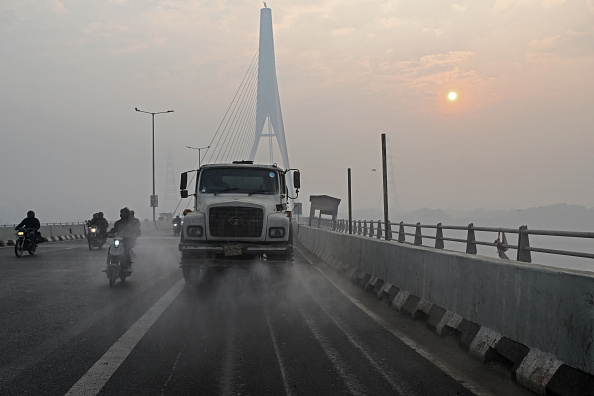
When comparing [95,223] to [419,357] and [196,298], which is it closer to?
[196,298]

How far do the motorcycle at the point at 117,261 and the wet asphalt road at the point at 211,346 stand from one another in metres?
0.33

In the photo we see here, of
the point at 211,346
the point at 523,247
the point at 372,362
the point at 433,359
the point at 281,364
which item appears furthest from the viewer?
the point at 523,247

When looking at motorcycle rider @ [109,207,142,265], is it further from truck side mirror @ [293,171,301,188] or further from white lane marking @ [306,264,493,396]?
white lane marking @ [306,264,493,396]

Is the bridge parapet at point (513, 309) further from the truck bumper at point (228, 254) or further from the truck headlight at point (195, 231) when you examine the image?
the truck headlight at point (195, 231)

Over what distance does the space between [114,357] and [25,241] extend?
19.3 metres

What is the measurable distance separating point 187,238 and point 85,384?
7735mm

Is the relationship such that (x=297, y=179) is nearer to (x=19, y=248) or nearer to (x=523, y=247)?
(x=523, y=247)

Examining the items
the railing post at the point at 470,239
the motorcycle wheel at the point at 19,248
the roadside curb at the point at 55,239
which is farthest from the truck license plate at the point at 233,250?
the roadside curb at the point at 55,239

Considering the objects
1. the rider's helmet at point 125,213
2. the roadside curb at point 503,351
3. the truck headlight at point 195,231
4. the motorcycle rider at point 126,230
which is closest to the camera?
the roadside curb at point 503,351

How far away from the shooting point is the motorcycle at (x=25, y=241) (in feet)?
80.2

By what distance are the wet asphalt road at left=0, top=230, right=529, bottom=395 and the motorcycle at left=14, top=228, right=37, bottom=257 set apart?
1163 centimetres

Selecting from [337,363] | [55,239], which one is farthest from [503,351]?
[55,239]

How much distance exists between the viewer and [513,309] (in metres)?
6.36

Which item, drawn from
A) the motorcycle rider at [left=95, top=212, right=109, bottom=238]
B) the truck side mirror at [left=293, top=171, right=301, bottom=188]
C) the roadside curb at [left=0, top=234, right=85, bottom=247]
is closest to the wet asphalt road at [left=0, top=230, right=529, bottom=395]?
the truck side mirror at [left=293, top=171, right=301, bottom=188]
